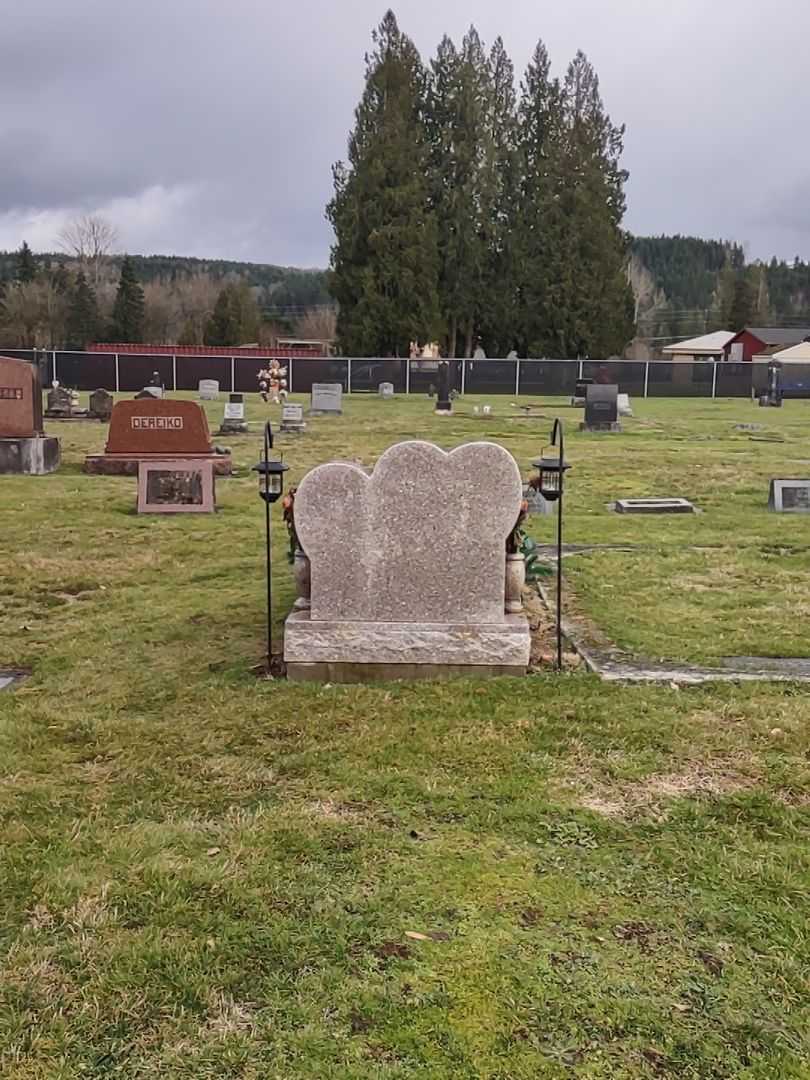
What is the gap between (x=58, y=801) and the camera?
347 cm

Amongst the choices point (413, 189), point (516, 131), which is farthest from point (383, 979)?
point (516, 131)

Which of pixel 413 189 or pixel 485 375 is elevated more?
pixel 413 189

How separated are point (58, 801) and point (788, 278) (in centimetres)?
14193

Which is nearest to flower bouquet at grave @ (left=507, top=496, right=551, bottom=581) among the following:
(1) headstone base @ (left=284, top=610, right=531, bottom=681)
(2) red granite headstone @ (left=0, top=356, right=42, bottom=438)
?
(1) headstone base @ (left=284, top=610, right=531, bottom=681)

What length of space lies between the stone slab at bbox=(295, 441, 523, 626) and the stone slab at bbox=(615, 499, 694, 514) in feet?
18.7

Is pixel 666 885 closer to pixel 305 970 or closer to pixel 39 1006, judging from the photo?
pixel 305 970

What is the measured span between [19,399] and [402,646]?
9538mm

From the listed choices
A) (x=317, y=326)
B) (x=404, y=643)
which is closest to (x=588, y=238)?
(x=404, y=643)

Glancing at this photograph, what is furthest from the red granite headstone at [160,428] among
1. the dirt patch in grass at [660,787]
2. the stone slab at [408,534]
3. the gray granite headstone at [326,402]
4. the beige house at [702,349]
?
the beige house at [702,349]

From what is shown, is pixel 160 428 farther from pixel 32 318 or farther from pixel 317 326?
pixel 317 326

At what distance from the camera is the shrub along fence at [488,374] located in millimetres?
39062

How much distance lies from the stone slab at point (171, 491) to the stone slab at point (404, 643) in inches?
220

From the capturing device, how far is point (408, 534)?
466 cm

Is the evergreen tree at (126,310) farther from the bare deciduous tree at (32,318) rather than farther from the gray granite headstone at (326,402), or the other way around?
the gray granite headstone at (326,402)
